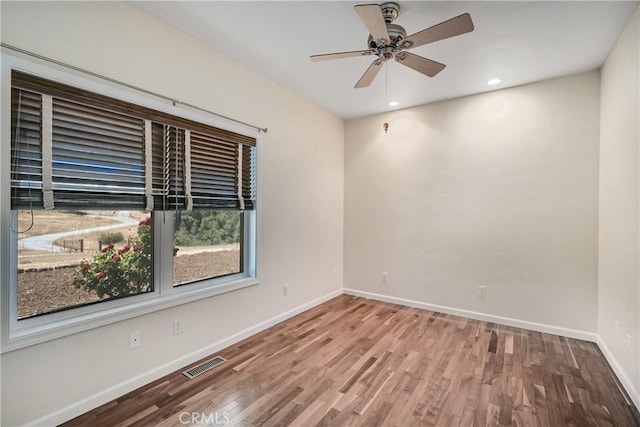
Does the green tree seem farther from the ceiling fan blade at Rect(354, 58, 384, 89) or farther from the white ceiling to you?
the ceiling fan blade at Rect(354, 58, 384, 89)

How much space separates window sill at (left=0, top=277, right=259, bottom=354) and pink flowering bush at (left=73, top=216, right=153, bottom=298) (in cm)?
11

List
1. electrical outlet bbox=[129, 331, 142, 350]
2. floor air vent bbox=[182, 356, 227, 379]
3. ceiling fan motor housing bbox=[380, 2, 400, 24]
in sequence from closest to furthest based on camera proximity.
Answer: ceiling fan motor housing bbox=[380, 2, 400, 24], electrical outlet bbox=[129, 331, 142, 350], floor air vent bbox=[182, 356, 227, 379]

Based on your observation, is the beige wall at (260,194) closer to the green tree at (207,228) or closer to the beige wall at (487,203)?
the green tree at (207,228)

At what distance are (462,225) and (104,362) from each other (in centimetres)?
383

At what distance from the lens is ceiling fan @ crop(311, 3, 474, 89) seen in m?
1.68

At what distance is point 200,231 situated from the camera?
107 inches

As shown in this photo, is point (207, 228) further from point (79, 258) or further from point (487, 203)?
point (487, 203)

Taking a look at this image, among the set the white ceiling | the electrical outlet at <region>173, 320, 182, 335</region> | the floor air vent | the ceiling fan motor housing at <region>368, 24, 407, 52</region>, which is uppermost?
the white ceiling

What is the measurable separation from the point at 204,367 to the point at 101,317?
3.02 ft

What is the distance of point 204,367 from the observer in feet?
8.03

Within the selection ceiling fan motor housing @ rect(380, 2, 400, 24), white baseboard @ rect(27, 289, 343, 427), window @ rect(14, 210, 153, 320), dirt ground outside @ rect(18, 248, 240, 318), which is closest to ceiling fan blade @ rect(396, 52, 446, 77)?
ceiling fan motor housing @ rect(380, 2, 400, 24)

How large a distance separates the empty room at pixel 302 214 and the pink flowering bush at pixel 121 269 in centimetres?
2

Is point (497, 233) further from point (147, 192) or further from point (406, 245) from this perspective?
point (147, 192)

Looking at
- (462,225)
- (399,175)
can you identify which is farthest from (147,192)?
(462,225)
